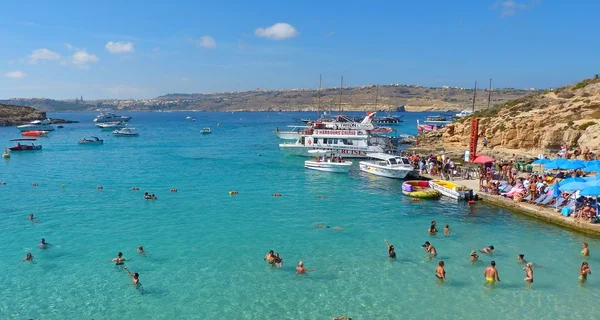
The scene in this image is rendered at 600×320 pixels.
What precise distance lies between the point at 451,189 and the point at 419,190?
2.80 meters

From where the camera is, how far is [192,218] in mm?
28703

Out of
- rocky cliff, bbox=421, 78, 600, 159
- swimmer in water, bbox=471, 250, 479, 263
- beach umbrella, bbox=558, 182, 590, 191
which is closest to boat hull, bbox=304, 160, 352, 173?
rocky cliff, bbox=421, 78, 600, 159

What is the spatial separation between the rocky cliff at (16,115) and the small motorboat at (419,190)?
460 ft

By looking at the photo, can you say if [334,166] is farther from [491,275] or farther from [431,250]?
[491,275]

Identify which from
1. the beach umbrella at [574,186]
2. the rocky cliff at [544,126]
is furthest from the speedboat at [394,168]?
the beach umbrella at [574,186]

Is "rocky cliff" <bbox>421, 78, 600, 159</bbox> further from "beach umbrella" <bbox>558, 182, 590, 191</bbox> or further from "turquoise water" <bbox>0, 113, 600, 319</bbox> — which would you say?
"turquoise water" <bbox>0, 113, 600, 319</bbox>

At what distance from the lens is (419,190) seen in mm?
36062

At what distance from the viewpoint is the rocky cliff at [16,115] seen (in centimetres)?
13912

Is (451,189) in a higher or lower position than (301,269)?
higher

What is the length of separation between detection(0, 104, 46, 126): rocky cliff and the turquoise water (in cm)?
11846

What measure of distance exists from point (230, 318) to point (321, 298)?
366 centimetres

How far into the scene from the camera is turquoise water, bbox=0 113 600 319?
665 inches

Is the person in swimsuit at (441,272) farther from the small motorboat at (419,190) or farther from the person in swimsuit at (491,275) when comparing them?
the small motorboat at (419,190)

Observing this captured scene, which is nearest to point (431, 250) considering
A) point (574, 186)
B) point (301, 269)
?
point (301, 269)
